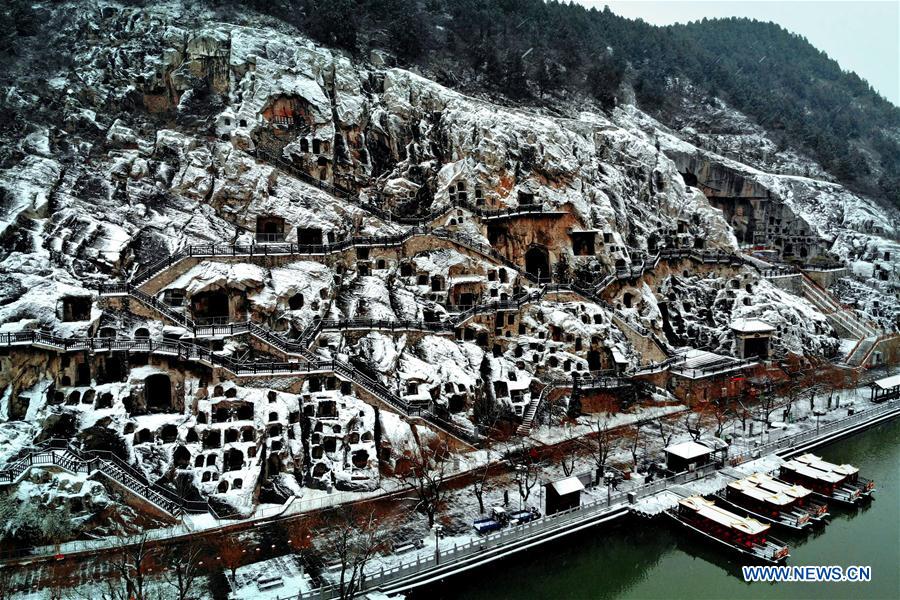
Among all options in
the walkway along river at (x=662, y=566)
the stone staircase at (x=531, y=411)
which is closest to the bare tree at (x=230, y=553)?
the walkway along river at (x=662, y=566)

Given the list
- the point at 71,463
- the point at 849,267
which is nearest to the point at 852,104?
the point at 849,267

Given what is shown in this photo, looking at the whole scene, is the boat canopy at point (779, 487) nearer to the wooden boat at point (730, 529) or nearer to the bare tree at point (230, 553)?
the wooden boat at point (730, 529)

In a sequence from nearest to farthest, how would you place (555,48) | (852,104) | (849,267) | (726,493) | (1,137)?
1. (726,493)
2. (1,137)
3. (849,267)
4. (555,48)
5. (852,104)

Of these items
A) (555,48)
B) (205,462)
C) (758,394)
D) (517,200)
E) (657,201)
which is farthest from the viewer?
(555,48)

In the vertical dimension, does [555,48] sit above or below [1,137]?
above

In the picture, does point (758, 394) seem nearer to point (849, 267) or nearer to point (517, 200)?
point (517, 200)

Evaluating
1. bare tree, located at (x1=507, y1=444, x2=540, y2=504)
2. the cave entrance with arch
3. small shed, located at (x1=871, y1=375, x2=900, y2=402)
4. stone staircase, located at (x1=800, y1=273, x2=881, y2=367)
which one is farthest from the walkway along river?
stone staircase, located at (x1=800, y1=273, x2=881, y2=367)

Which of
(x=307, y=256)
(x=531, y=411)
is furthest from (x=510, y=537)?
(x=307, y=256)

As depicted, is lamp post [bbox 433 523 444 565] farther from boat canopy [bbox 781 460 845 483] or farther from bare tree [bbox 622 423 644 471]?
boat canopy [bbox 781 460 845 483]
